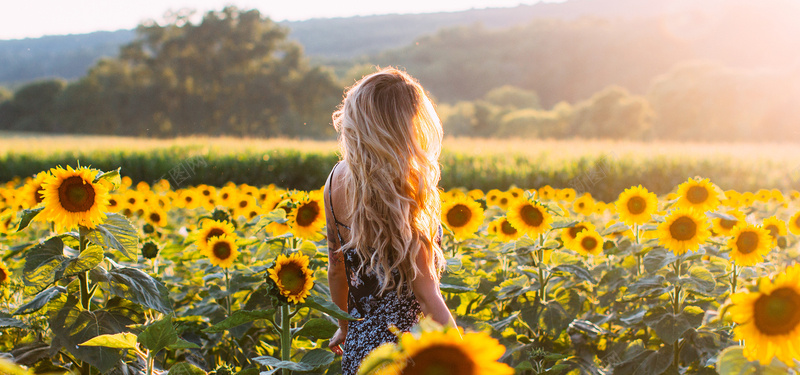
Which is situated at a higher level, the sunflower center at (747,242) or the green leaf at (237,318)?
the green leaf at (237,318)

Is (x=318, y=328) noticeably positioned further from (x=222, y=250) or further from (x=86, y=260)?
(x=222, y=250)

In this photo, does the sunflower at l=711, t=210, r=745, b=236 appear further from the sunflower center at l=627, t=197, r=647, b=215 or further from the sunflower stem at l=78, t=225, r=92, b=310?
the sunflower stem at l=78, t=225, r=92, b=310

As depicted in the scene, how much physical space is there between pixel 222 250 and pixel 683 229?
2.03 meters

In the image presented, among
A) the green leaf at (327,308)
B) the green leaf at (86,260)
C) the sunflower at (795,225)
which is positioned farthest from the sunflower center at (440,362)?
the sunflower at (795,225)

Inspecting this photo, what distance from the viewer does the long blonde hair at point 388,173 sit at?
1.97 metres

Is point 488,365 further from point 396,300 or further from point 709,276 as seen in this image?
point 709,276

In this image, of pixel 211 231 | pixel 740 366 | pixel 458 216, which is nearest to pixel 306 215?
pixel 211 231

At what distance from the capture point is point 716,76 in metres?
48.4

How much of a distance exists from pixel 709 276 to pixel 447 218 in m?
1.19

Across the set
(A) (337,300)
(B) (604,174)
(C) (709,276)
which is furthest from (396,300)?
(B) (604,174)

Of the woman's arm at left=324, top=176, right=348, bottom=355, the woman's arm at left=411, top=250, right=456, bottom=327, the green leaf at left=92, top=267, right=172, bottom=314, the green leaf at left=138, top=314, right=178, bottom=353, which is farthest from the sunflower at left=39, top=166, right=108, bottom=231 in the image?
the woman's arm at left=411, top=250, right=456, bottom=327

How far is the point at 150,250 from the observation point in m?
2.82

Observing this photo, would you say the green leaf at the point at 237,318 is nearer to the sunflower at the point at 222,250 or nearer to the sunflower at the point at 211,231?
the sunflower at the point at 222,250

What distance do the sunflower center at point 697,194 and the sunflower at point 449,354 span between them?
258cm
